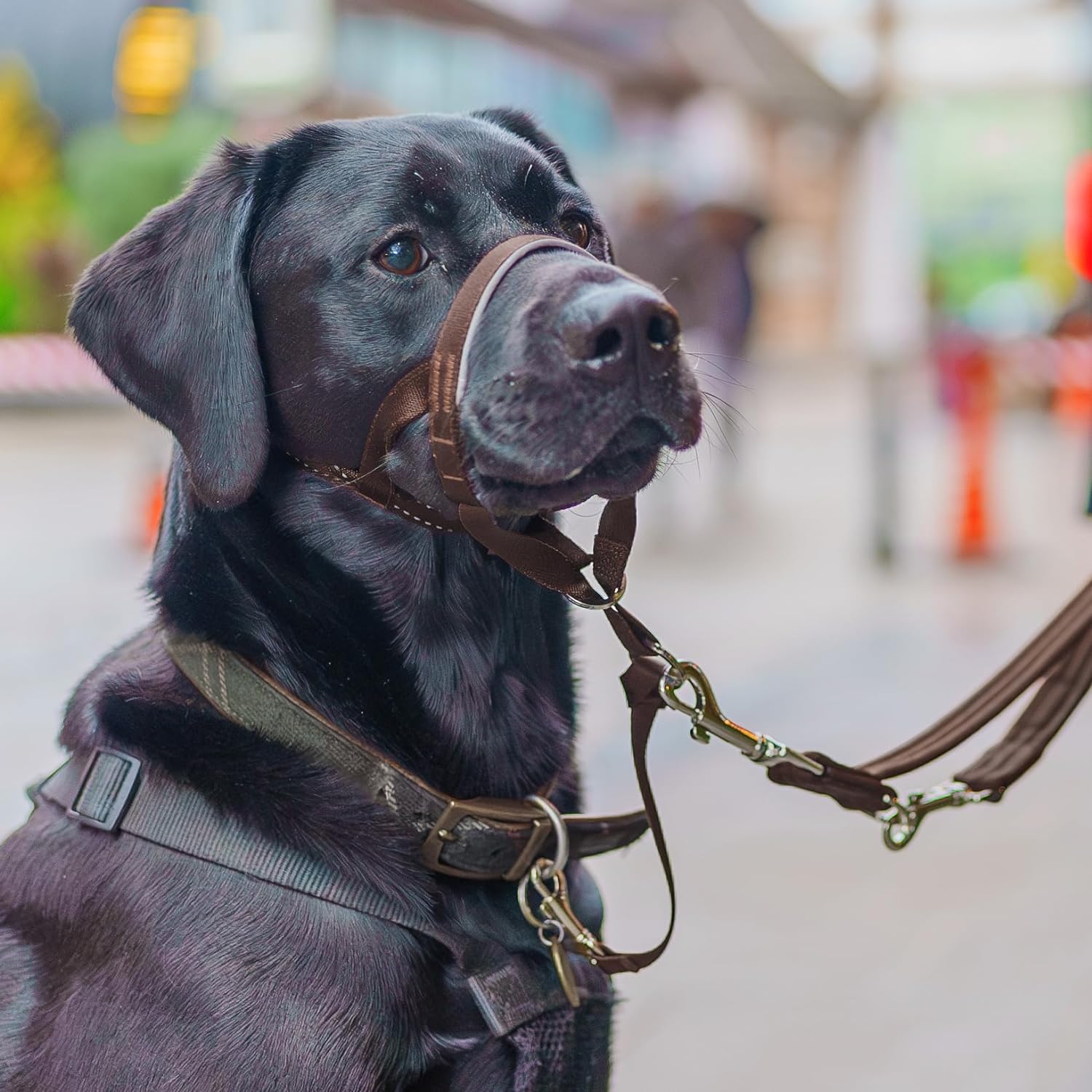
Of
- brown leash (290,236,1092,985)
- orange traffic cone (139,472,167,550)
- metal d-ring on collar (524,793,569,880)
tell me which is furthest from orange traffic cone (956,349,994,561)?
metal d-ring on collar (524,793,569,880)

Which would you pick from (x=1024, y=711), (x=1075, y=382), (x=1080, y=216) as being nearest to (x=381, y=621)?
(x=1024, y=711)

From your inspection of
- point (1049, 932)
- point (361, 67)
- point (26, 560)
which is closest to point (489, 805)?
Answer: point (1049, 932)

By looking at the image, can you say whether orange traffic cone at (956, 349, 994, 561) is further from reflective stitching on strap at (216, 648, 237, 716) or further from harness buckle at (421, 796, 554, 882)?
reflective stitching on strap at (216, 648, 237, 716)

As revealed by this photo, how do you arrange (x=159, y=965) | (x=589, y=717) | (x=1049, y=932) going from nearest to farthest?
(x=159, y=965) < (x=1049, y=932) < (x=589, y=717)

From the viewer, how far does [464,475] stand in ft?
5.34

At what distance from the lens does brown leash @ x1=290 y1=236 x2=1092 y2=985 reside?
5.36 feet

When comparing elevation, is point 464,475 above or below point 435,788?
above

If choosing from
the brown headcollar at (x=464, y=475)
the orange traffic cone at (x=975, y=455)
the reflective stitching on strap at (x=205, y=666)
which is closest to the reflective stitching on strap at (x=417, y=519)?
the brown headcollar at (x=464, y=475)

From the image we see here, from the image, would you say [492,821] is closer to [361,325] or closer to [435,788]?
[435,788]

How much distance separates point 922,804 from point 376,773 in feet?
2.70

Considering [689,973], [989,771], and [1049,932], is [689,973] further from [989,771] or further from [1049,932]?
[989,771]

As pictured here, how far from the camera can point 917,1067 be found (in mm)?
2869

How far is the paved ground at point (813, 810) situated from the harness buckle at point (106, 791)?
0.34 m

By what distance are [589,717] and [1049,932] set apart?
1.93 m
